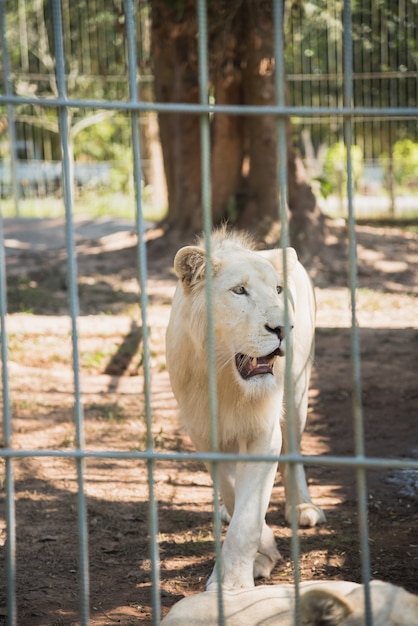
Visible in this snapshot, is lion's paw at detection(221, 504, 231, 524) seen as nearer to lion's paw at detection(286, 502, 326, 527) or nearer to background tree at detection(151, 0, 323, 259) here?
lion's paw at detection(286, 502, 326, 527)

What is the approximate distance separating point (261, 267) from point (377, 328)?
5.95 m

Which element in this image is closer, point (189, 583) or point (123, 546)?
point (189, 583)

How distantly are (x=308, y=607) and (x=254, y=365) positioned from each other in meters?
1.41

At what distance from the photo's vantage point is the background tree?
11117mm

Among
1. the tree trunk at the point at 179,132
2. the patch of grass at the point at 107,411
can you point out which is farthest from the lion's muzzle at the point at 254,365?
the tree trunk at the point at 179,132

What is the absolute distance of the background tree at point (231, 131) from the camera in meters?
11.1

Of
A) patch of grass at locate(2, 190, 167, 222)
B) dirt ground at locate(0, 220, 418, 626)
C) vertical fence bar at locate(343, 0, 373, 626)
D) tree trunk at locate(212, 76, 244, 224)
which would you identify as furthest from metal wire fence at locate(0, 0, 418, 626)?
patch of grass at locate(2, 190, 167, 222)

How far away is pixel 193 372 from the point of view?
4.30m

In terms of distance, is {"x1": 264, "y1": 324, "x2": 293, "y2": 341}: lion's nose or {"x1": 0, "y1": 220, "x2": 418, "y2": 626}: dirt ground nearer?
{"x1": 264, "y1": 324, "x2": 293, "y2": 341}: lion's nose

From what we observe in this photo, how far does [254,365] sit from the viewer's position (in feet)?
13.2

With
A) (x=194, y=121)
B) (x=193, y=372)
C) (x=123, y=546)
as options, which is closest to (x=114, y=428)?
(x=123, y=546)

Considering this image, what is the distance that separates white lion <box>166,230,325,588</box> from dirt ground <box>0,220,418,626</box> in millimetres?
425

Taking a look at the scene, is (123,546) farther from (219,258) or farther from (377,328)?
(377,328)

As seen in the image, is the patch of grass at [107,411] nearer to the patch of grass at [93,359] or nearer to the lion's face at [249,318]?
the patch of grass at [93,359]
